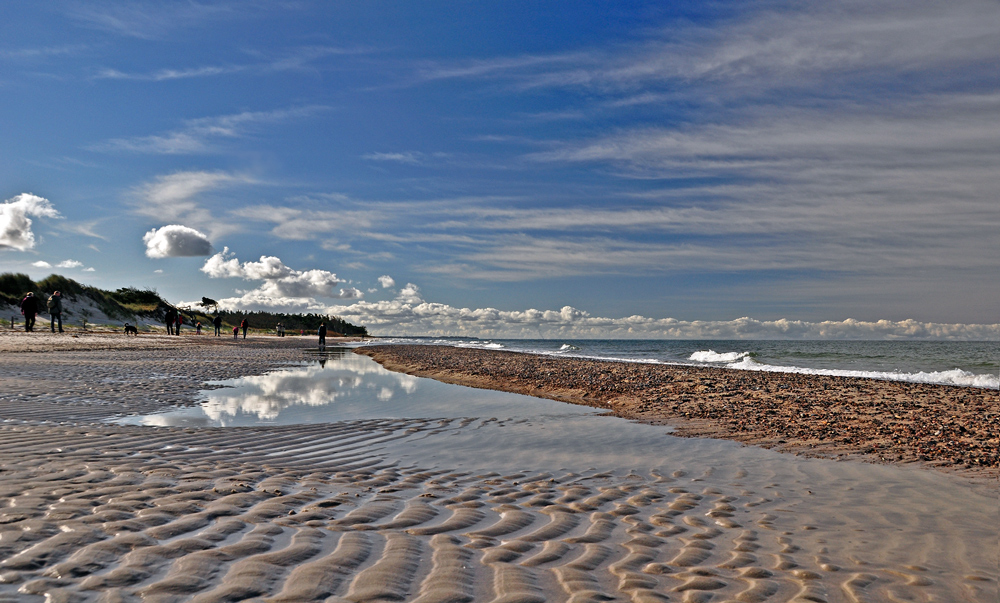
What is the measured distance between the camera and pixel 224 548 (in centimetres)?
419

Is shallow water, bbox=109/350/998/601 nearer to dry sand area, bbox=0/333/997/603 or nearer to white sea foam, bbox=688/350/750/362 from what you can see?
dry sand area, bbox=0/333/997/603

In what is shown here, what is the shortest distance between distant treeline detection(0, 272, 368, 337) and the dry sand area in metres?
62.9

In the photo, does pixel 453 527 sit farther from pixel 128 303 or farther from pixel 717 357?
pixel 128 303

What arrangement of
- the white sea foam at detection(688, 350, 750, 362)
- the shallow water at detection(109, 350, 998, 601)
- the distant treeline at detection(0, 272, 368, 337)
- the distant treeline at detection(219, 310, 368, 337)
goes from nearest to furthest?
the shallow water at detection(109, 350, 998, 601), the white sea foam at detection(688, 350, 750, 362), the distant treeline at detection(0, 272, 368, 337), the distant treeline at detection(219, 310, 368, 337)

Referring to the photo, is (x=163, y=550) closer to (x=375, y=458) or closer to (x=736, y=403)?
(x=375, y=458)

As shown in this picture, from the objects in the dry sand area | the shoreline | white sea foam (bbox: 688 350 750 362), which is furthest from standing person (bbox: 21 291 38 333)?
white sea foam (bbox: 688 350 750 362)

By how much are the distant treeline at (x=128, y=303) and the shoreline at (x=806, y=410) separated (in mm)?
57910

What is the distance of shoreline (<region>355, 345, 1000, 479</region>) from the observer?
9328 millimetres

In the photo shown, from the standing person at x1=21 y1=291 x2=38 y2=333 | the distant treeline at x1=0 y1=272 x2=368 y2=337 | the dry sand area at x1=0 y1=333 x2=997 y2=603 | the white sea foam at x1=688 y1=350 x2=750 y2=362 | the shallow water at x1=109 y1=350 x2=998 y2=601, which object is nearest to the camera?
the dry sand area at x1=0 y1=333 x2=997 y2=603

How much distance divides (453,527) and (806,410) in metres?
11.7

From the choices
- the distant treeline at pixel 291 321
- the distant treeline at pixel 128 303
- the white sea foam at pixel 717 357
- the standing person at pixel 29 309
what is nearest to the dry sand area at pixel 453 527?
the white sea foam at pixel 717 357

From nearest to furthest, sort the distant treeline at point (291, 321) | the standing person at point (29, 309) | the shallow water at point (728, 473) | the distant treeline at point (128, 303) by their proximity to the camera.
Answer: the shallow water at point (728, 473)
the standing person at point (29, 309)
the distant treeline at point (128, 303)
the distant treeline at point (291, 321)

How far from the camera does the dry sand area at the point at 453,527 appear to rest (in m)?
3.74

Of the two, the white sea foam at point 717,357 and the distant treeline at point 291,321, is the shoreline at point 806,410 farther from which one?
the distant treeline at point 291,321
